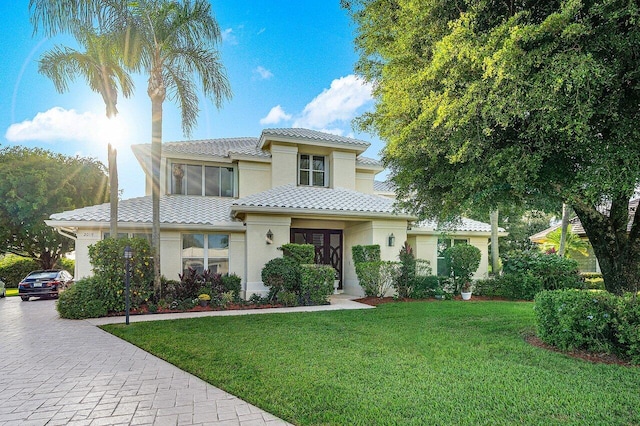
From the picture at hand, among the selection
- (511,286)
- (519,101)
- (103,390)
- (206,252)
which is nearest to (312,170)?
(206,252)

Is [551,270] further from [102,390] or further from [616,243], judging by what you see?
[102,390]

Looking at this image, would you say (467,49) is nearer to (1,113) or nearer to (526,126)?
(526,126)

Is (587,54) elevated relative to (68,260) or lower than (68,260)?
elevated

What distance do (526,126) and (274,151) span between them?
40.3 ft

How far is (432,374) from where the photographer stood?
16.5 ft

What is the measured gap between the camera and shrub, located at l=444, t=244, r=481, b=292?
47.1 ft

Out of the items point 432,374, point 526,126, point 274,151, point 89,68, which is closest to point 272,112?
point 274,151

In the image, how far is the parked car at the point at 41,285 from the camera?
55.3ft

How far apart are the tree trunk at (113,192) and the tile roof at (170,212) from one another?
662 mm

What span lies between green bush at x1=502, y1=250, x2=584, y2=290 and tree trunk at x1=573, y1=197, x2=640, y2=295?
7.83m

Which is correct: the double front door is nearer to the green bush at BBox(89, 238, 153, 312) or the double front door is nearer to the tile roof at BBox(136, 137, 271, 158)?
the tile roof at BBox(136, 137, 271, 158)

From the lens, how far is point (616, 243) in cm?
660

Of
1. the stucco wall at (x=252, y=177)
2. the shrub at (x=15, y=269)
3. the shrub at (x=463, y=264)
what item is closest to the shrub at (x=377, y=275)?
the shrub at (x=463, y=264)

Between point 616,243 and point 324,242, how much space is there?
11.1 metres
